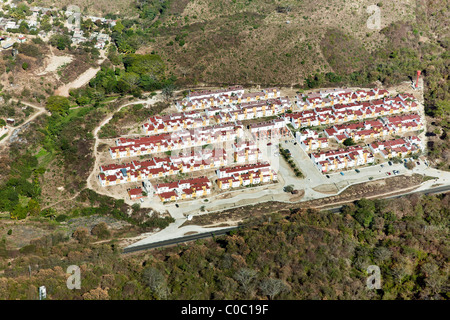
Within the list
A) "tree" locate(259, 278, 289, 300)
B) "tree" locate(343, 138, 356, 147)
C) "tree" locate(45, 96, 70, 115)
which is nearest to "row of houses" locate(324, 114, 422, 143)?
"tree" locate(343, 138, 356, 147)

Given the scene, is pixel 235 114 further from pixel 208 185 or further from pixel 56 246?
pixel 56 246

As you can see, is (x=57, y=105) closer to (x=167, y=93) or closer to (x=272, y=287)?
(x=167, y=93)

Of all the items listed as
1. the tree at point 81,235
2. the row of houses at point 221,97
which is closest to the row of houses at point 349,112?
the row of houses at point 221,97

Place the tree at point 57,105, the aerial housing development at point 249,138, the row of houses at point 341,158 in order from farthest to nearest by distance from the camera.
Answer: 1. the tree at point 57,105
2. the row of houses at point 341,158
3. the aerial housing development at point 249,138

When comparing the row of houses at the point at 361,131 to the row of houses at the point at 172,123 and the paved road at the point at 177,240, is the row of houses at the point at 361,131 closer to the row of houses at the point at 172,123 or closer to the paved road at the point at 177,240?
the row of houses at the point at 172,123

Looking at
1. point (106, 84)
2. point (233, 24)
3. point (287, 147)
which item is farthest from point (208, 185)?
point (233, 24)
